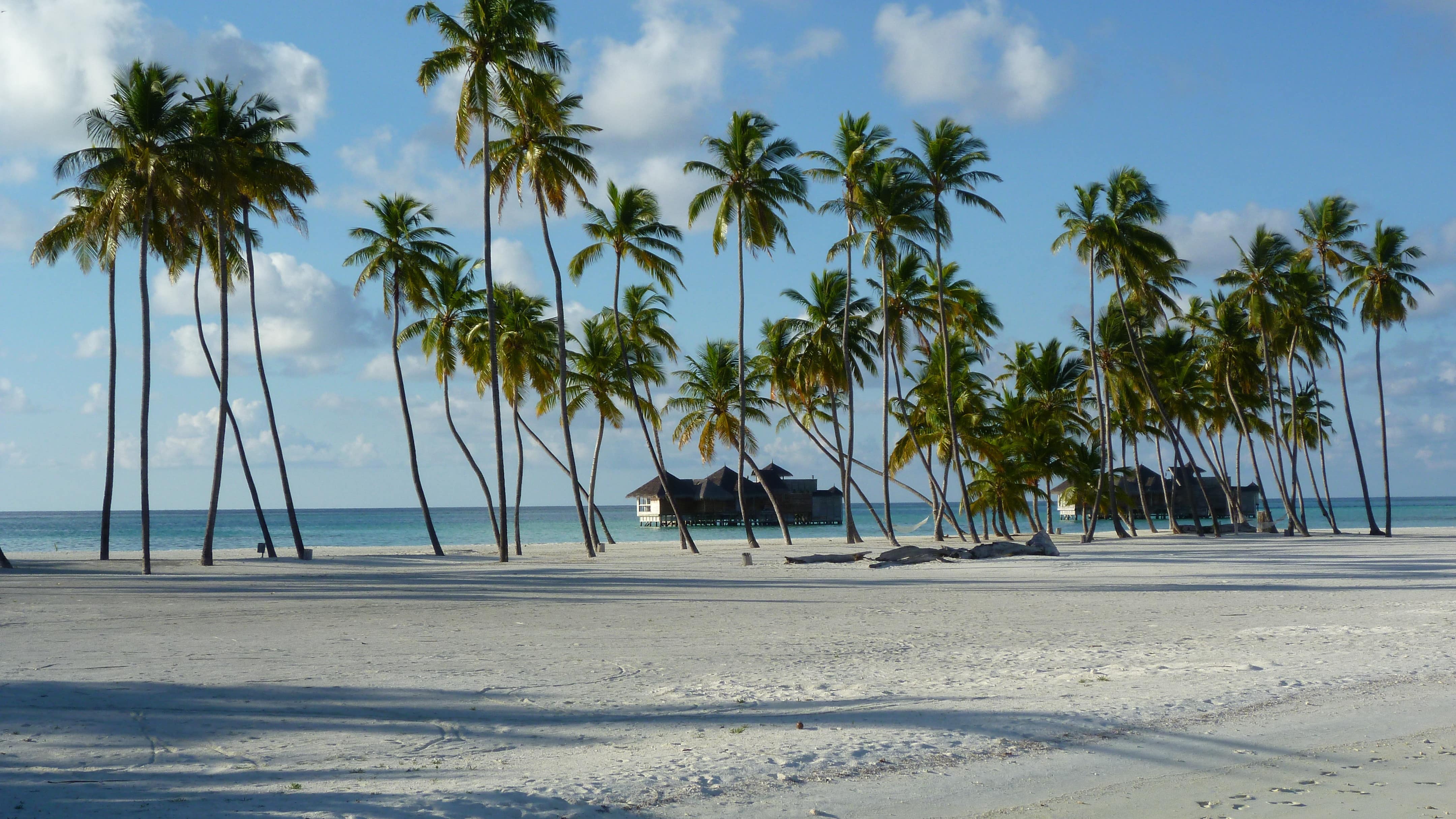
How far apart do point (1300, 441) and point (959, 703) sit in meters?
46.7

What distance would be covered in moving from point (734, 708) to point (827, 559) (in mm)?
15386

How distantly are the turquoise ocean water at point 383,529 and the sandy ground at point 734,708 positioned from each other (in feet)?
112

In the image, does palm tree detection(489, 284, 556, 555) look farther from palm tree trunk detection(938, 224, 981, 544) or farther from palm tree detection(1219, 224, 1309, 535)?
palm tree detection(1219, 224, 1309, 535)

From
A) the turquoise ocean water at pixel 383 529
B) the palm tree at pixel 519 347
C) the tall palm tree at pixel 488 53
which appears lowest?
the turquoise ocean water at pixel 383 529

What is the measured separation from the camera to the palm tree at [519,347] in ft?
97.8

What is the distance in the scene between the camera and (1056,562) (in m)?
20.8

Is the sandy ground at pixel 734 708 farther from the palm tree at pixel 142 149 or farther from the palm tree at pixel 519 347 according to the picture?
the palm tree at pixel 519 347

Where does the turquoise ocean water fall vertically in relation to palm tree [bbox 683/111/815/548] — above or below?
below

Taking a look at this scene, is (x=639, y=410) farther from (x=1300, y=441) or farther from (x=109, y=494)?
(x=1300, y=441)

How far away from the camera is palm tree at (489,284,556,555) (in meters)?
29.8

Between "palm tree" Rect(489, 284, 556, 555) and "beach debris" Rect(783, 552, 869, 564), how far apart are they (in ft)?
35.7

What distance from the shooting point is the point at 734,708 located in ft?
21.2

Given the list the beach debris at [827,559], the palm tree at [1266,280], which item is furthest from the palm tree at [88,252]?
the palm tree at [1266,280]

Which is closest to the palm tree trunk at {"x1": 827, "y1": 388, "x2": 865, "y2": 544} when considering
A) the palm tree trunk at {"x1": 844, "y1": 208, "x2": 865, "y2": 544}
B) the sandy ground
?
the palm tree trunk at {"x1": 844, "y1": 208, "x2": 865, "y2": 544}
